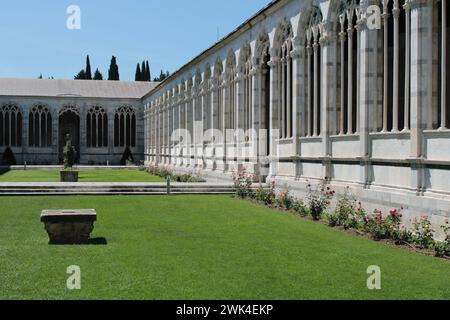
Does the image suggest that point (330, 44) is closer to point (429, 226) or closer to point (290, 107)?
point (290, 107)

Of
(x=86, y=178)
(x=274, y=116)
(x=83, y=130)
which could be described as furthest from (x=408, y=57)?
(x=83, y=130)

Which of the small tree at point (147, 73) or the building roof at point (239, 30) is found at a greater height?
the small tree at point (147, 73)

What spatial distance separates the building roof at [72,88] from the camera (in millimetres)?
66250

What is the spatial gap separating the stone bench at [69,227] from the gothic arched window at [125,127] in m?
57.4

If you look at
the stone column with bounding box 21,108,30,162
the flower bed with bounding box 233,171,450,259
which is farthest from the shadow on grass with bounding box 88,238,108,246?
the stone column with bounding box 21,108,30,162

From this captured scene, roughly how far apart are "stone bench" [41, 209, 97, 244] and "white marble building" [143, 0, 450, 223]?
6772 mm

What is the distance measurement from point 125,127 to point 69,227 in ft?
190

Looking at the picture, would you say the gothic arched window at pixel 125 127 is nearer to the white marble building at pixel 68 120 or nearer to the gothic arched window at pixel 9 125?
the white marble building at pixel 68 120

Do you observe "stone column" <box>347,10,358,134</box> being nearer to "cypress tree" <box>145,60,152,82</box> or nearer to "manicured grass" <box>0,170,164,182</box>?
"manicured grass" <box>0,170,164,182</box>

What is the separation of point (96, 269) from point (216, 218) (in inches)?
293

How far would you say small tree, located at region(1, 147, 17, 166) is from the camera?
6322cm

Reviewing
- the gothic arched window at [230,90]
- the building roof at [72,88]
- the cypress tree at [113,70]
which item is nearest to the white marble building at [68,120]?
the building roof at [72,88]

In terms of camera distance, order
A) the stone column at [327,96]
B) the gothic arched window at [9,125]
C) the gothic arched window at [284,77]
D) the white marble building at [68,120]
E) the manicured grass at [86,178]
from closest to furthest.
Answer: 1. the stone column at [327,96]
2. the gothic arched window at [284,77]
3. the manicured grass at [86,178]
4. the gothic arched window at [9,125]
5. the white marble building at [68,120]

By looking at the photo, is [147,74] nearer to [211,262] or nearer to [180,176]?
[180,176]
